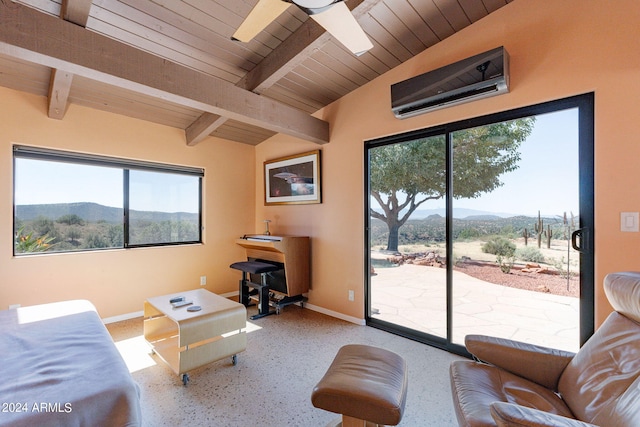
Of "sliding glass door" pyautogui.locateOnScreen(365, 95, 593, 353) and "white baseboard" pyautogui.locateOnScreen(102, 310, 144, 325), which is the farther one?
"white baseboard" pyautogui.locateOnScreen(102, 310, 144, 325)

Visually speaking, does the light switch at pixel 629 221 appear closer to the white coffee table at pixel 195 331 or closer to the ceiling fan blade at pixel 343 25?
the ceiling fan blade at pixel 343 25

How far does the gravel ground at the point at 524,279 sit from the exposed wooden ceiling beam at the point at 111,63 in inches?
96.0

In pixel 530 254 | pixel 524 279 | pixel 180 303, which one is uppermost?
pixel 530 254

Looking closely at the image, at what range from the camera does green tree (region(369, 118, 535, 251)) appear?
235 centimetres

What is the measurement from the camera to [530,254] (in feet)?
7.27

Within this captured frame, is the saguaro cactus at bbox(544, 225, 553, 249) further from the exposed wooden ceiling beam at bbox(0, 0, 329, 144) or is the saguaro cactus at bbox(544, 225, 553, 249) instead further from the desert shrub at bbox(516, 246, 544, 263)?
the exposed wooden ceiling beam at bbox(0, 0, 329, 144)

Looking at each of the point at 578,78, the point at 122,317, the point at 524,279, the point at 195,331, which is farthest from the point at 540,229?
the point at 122,317

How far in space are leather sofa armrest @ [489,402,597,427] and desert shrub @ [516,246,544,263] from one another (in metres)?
1.53

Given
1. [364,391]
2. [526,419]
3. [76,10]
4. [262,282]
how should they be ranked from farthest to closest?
[262,282], [76,10], [364,391], [526,419]

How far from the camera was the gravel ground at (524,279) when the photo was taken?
6.82 feet

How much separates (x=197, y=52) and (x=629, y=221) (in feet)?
11.5

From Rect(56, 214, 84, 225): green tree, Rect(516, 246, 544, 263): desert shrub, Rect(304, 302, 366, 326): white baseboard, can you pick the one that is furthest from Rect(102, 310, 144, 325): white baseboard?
Rect(516, 246, 544, 263): desert shrub

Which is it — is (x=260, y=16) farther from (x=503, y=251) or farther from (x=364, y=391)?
(x=503, y=251)

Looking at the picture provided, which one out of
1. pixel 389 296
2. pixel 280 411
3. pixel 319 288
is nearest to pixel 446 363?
pixel 389 296
